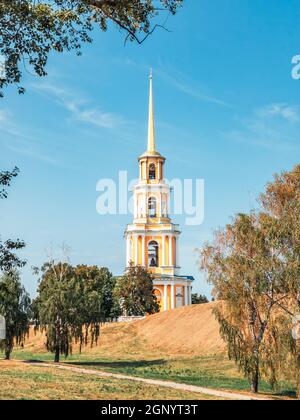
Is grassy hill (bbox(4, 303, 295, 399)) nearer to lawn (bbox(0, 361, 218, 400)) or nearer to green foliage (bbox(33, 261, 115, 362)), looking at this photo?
green foliage (bbox(33, 261, 115, 362))

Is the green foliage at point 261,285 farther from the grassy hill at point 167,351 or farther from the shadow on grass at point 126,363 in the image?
the shadow on grass at point 126,363

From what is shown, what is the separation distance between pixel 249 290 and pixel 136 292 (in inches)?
1777

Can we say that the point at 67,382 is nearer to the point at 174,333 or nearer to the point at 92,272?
the point at 174,333

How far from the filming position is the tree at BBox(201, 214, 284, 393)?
75.4 ft

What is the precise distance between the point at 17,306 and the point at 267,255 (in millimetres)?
22139

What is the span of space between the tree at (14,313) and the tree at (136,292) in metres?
28.2

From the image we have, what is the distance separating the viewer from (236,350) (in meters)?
23.4

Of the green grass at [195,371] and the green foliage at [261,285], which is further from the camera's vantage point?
the green grass at [195,371]

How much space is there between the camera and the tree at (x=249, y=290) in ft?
75.4

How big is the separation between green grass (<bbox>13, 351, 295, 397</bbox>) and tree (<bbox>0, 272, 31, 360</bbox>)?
4960 mm

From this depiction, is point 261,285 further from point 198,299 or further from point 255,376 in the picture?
point 198,299

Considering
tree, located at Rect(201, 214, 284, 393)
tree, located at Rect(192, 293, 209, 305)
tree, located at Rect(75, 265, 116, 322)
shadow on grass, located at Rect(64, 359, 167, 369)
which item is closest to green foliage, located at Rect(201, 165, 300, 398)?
tree, located at Rect(201, 214, 284, 393)

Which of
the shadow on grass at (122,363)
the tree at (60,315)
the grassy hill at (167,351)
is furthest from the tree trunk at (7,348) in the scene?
the grassy hill at (167,351)
